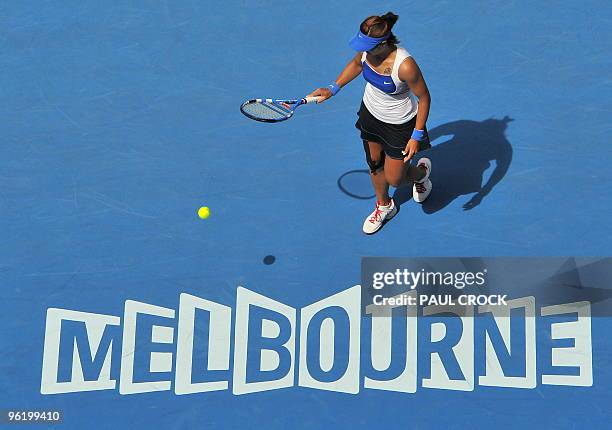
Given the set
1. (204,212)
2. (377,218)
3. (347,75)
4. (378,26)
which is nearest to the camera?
(378,26)

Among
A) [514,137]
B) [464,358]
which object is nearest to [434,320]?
[464,358]

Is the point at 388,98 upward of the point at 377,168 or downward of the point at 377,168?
upward

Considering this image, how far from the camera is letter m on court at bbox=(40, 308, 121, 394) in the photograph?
689 centimetres

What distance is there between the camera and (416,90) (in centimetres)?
621

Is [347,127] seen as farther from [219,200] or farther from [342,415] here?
[342,415]

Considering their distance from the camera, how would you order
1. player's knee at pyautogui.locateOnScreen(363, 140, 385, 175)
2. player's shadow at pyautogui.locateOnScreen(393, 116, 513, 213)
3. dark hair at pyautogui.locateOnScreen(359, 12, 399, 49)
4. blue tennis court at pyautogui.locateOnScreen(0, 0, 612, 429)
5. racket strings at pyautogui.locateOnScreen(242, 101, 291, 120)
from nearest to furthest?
dark hair at pyautogui.locateOnScreen(359, 12, 399, 49) < blue tennis court at pyautogui.locateOnScreen(0, 0, 612, 429) < player's knee at pyautogui.locateOnScreen(363, 140, 385, 175) < racket strings at pyautogui.locateOnScreen(242, 101, 291, 120) < player's shadow at pyautogui.locateOnScreen(393, 116, 513, 213)

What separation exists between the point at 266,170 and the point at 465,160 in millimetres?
1787

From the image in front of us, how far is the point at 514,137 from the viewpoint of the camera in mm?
7609

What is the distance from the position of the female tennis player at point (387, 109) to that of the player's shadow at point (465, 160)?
0.23 metres

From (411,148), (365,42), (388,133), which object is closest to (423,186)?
(388,133)

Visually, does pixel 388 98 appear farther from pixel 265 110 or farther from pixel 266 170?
pixel 266 170

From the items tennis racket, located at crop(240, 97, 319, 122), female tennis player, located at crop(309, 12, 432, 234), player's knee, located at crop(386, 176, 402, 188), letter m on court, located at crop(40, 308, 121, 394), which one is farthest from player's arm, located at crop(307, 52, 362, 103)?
letter m on court, located at crop(40, 308, 121, 394)

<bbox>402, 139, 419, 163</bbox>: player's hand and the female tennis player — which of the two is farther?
<bbox>402, 139, 419, 163</bbox>: player's hand

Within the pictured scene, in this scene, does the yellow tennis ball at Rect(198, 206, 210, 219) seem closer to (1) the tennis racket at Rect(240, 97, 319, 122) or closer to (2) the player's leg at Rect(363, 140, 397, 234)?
(1) the tennis racket at Rect(240, 97, 319, 122)
